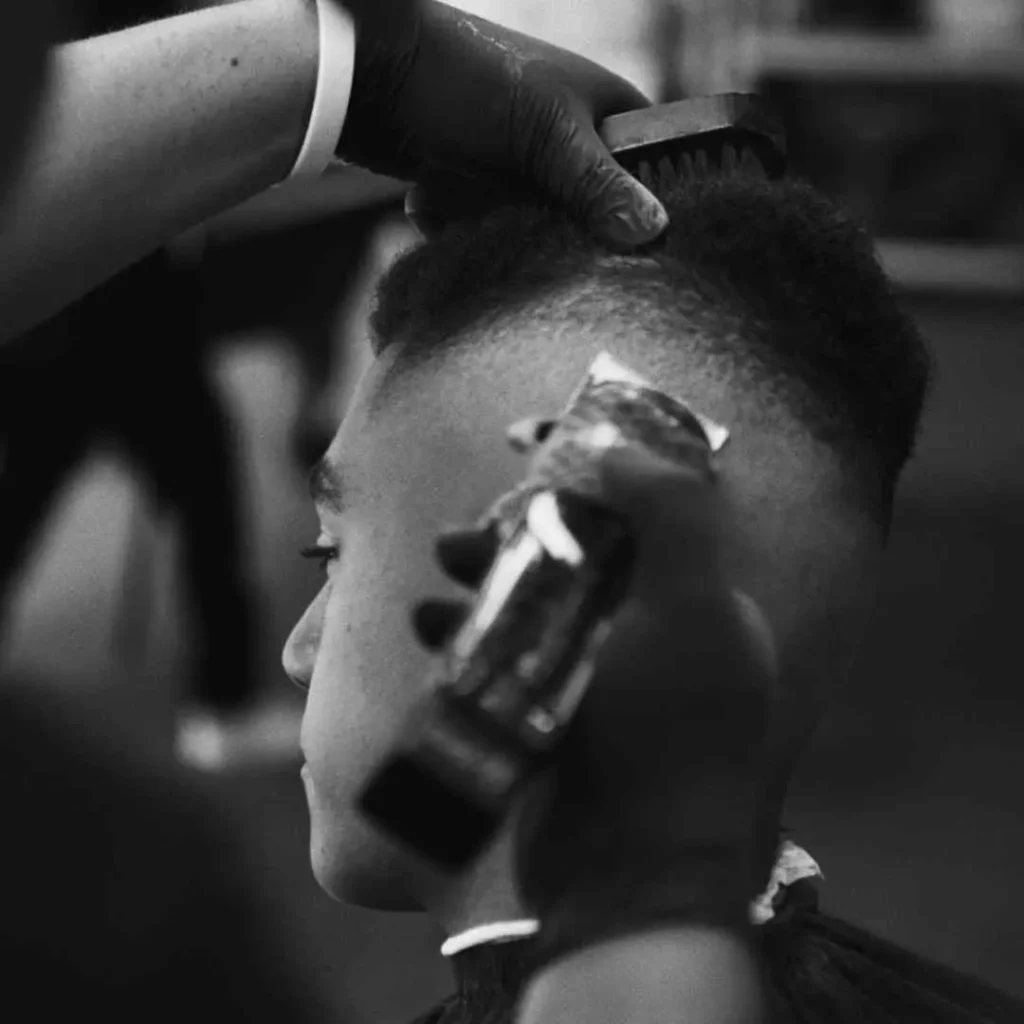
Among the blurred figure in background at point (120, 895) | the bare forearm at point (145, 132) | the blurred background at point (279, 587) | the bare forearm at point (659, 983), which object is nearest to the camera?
the bare forearm at point (659, 983)

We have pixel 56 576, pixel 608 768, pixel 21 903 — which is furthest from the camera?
pixel 56 576

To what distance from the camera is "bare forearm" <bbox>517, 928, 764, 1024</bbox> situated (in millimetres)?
708

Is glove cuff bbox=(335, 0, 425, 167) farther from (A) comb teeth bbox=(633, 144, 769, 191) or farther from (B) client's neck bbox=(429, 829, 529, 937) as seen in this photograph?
(B) client's neck bbox=(429, 829, 529, 937)

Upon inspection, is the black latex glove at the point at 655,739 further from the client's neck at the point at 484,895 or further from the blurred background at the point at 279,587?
the blurred background at the point at 279,587

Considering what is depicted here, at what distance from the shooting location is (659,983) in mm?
714

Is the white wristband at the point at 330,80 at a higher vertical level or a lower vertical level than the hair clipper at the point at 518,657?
higher

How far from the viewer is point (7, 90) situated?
815mm

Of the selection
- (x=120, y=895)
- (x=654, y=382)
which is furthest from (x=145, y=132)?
(x=120, y=895)

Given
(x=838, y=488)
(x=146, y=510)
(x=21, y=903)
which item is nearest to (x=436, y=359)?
(x=838, y=488)

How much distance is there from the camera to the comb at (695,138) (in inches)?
34.0

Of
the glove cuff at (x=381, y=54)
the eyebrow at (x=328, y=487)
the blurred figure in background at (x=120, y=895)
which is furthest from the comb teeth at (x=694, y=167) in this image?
the blurred figure in background at (x=120, y=895)

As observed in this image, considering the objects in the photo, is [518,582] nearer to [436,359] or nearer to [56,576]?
[436,359]

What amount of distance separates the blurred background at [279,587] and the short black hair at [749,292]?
1.48ft

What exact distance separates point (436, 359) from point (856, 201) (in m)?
3.23
